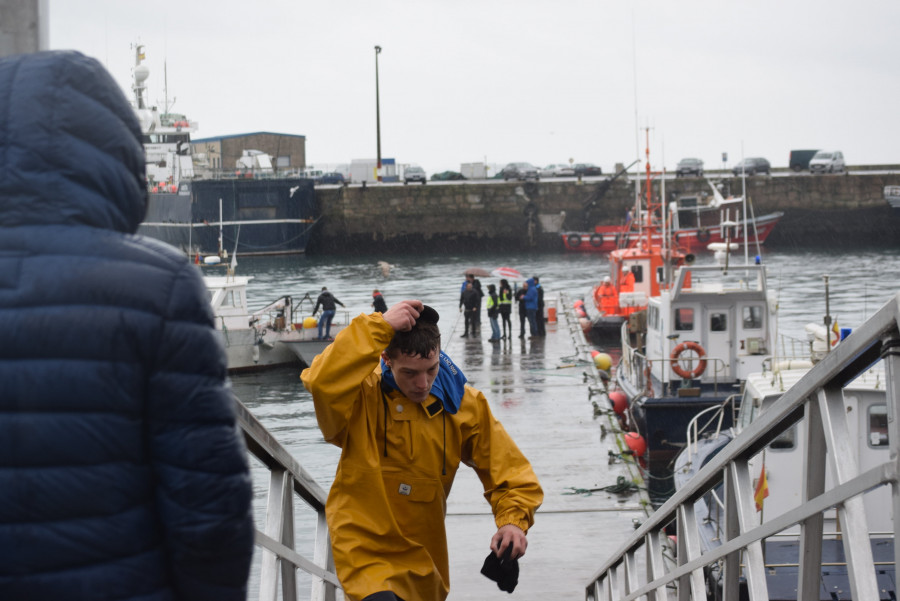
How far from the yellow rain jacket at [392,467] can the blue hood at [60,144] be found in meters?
1.55

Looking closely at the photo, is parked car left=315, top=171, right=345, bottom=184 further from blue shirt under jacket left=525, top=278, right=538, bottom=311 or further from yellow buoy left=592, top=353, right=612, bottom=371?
yellow buoy left=592, top=353, right=612, bottom=371

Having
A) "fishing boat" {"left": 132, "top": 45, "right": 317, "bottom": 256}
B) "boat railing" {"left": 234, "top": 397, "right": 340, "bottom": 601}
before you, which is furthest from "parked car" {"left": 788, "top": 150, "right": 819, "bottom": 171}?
"boat railing" {"left": 234, "top": 397, "right": 340, "bottom": 601}

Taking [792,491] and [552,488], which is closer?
[792,491]

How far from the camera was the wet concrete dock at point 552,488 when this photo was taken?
877 cm

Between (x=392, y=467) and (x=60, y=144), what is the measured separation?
1955 mm

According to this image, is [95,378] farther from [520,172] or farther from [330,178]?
[330,178]

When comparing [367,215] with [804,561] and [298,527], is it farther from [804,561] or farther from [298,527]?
[804,561]

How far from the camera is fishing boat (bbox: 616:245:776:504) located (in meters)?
17.7

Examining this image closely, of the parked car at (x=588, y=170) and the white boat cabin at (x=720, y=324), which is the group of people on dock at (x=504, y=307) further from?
the parked car at (x=588, y=170)

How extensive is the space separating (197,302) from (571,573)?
7492mm

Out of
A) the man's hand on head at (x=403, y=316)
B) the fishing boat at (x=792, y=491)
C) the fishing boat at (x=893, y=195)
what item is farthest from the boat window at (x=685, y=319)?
the fishing boat at (x=893, y=195)

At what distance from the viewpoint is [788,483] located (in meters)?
10.6

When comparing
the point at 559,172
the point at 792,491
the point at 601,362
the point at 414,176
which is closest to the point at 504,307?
the point at 601,362

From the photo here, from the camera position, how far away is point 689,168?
71125 mm
